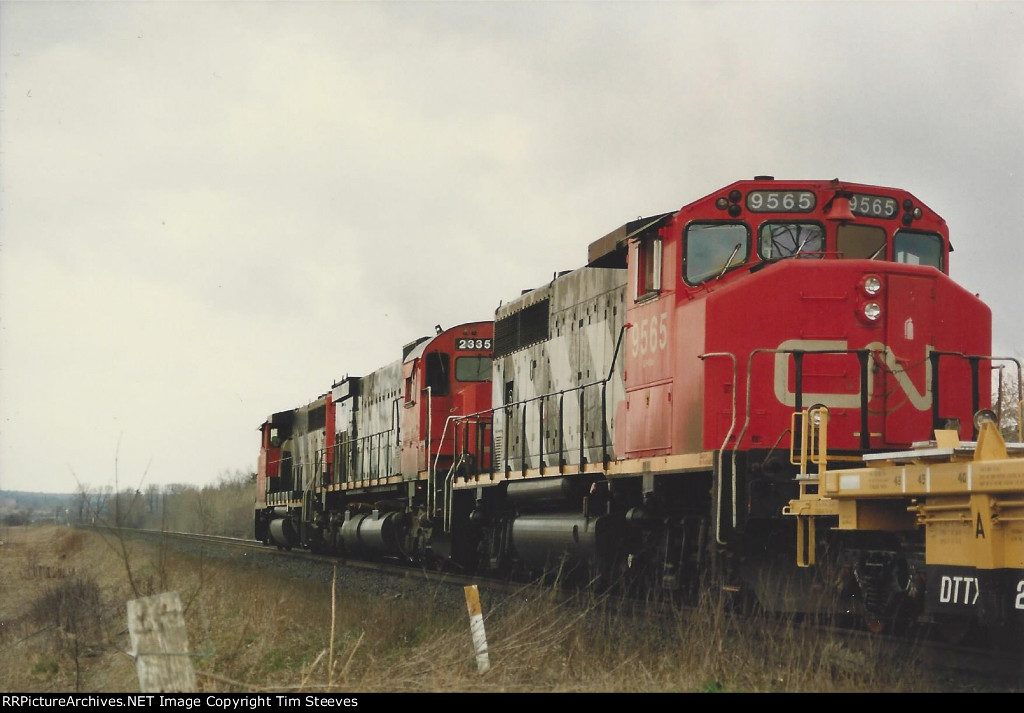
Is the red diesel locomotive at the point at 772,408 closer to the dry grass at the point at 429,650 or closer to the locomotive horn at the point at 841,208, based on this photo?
the locomotive horn at the point at 841,208

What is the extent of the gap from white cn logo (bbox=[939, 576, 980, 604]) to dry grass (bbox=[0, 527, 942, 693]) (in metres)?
0.57

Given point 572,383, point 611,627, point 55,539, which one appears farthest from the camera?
point 55,539

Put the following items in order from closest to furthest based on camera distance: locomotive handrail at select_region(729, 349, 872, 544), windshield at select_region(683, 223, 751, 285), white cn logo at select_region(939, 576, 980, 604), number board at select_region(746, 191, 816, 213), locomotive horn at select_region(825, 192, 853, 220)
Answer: white cn logo at select_region(939, 576, 980, 604) → locomotive handrail at select_region(729, 349, 872, 544) → locomotive horn at select_region(825, 192, 853, 220) → number board at select_region(746, 191, 816, 213) → windshield at select_region(683, 223, 751, 285)

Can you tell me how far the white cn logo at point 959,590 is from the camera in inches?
281

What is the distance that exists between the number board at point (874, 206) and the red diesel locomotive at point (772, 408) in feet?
0.04

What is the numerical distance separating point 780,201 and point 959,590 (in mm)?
4132

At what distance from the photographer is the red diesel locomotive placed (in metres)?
8.27

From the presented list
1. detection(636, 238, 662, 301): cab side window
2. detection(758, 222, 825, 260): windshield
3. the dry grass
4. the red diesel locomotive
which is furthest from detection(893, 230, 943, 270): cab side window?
the dry grass

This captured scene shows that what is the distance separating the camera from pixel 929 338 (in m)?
9.79

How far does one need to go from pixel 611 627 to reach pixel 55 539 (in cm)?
4405

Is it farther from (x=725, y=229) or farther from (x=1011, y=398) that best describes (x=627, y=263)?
(x=1011, y=398)

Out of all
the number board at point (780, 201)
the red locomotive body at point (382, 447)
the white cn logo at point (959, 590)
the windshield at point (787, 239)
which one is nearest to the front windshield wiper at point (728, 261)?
the windshield at point (787, 239)

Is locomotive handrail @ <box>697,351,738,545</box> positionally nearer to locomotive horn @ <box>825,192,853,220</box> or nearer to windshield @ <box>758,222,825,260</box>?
windshield @ <box>758,222,825,260</box>
